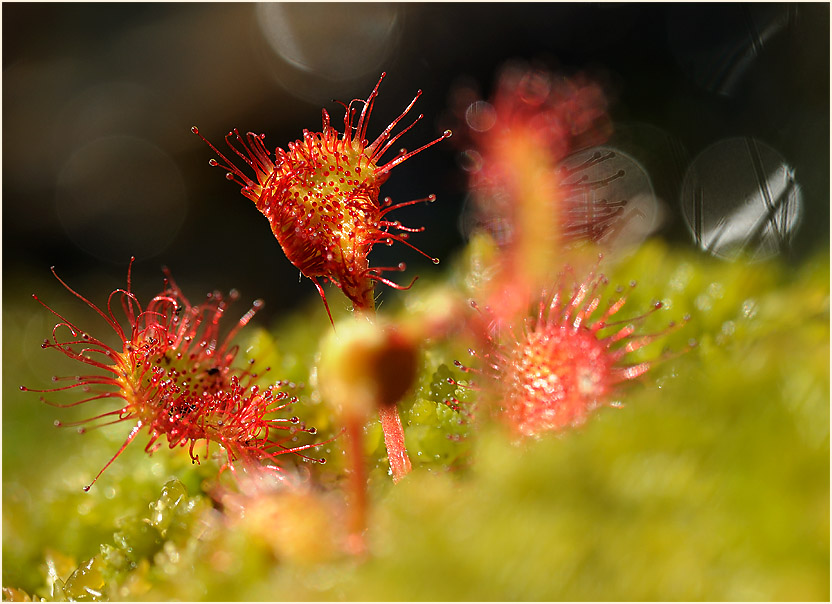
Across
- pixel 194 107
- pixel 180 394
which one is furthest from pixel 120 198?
pixel 180 394

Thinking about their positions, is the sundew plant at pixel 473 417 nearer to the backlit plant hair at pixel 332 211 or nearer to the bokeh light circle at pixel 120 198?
the backlit plant hair at pixel 332 211

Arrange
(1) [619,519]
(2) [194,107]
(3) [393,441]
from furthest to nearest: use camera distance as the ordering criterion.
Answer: (2) [194,107] < (3) [393,441] < (1) [619,519]

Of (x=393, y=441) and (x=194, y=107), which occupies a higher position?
(x=194, y=107)

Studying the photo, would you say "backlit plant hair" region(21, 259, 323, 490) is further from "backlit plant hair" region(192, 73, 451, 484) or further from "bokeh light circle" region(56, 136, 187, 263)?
"bokeh light circle" region(56, 136, 187, 263)

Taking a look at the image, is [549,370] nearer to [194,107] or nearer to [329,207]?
[329,207]

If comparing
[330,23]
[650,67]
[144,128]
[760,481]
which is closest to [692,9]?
[650,67]

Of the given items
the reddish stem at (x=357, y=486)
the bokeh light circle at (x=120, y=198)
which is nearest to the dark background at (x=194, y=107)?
the bokeh light circle at (x=120, y=198)
